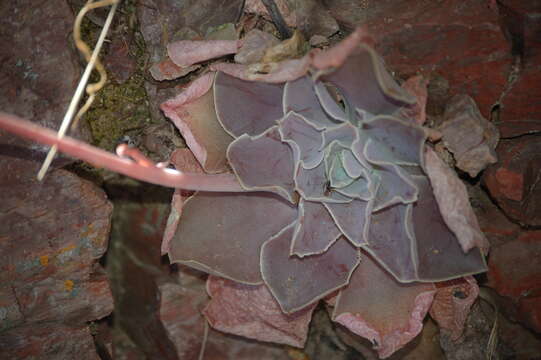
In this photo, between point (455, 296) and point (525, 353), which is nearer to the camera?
point (455, 296)

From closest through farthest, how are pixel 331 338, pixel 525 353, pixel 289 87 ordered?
pixel 289 87 < pixel 525 353 < pixel 331 338

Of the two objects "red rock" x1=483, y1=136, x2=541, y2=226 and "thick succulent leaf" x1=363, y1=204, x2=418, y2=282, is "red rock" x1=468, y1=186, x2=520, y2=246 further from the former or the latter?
"thick succulent leaf" x1=363, y1=204, x2=418, y2=282

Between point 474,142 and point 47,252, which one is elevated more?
point 474,142

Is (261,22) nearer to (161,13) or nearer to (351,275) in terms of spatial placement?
(161,13)

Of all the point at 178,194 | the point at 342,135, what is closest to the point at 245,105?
the point at 342,135

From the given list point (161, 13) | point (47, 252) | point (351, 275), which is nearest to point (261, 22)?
point (161, 13)

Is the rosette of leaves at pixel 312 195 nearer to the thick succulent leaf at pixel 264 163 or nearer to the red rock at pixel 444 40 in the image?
the thick succulent leaf at pixel 264 163

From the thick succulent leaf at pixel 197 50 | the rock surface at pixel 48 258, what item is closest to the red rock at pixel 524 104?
the thick succulent leaf at pixel 197 50
